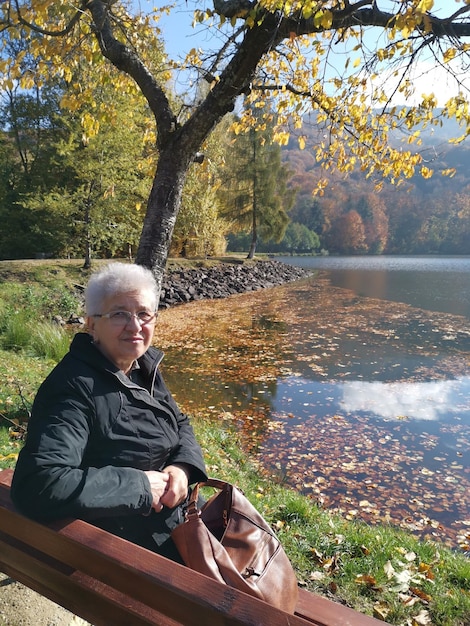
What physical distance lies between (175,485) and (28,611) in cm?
135

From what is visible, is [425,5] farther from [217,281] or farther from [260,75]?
[217,281]

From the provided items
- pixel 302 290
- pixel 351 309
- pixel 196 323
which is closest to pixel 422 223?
pixel 302 290

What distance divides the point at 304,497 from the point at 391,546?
129 centimetres

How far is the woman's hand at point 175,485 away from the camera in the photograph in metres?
2.05

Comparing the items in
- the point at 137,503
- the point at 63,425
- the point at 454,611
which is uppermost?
the point at 63,425

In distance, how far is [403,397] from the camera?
8883mm

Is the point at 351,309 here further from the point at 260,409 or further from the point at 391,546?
the point at 391,546

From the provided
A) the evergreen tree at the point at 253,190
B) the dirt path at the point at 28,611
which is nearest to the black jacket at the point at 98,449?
the dirt path at the point at 28,611

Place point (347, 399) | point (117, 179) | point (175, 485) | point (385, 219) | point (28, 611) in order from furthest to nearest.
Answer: point (385, 219)
point (117, 179)
point (347, 399)
point (28, 611)
point (175, 485)

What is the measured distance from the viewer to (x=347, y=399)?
8680 millimetres

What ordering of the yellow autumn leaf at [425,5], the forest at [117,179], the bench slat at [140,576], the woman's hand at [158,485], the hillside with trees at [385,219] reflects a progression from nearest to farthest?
the bench slat at [140,576]
the woman's hand at [158,485]
the yellow autumn leaf at [425,5]
the forest at [117,179]
the hillside with trees at [385,219]

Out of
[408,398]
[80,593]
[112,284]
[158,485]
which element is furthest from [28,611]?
[408,398]

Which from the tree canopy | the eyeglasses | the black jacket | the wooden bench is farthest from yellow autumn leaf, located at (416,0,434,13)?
the wooden bench

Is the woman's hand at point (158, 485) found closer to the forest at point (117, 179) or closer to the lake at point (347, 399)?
the lake at point (347, 399)
